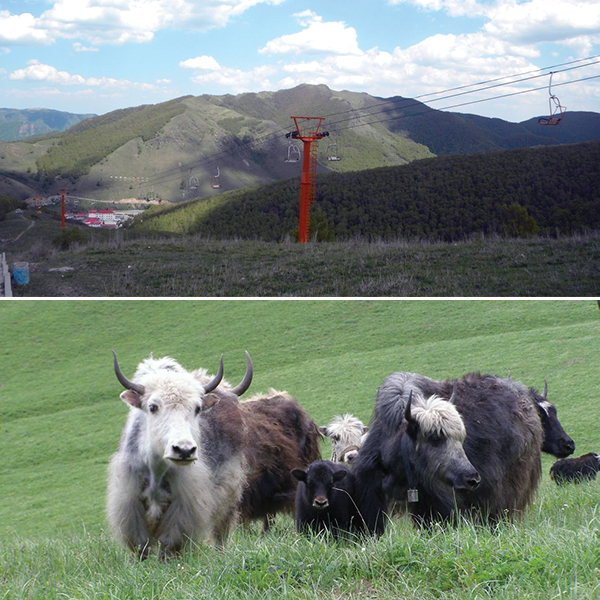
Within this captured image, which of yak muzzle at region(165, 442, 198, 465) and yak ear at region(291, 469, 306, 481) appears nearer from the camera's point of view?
yak muzzle at region(165, 442, 198, 465)

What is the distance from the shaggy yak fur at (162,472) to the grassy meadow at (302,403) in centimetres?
33

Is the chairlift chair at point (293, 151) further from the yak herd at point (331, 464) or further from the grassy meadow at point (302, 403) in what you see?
the yak herd at point (331, 464)

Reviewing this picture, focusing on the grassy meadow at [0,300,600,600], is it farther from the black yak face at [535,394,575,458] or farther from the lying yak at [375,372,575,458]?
the lying yak at [375,372,575,458]

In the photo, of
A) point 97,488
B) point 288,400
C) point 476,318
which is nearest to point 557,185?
point 476,318

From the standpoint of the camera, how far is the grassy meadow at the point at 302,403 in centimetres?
375

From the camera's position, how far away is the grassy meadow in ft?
12.3

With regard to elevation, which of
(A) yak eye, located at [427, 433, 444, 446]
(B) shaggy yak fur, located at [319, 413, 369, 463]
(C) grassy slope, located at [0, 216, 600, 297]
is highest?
(C) grassy slope, located at [0, 216, 600, 297]

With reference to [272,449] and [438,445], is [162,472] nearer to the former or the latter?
[272,449]

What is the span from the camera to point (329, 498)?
6.12 meters

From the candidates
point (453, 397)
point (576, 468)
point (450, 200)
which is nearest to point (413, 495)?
point (453, 397)

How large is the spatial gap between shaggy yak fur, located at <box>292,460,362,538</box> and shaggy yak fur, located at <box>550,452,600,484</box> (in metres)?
4.46

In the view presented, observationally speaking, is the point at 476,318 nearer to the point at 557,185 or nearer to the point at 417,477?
the point at 417,477

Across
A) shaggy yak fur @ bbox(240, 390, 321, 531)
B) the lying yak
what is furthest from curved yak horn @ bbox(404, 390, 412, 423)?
shaggy yak fur @ bbox(240, 390, 321, 531)

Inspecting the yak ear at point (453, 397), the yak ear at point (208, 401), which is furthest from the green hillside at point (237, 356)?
the yak ear at point (208, 401)
